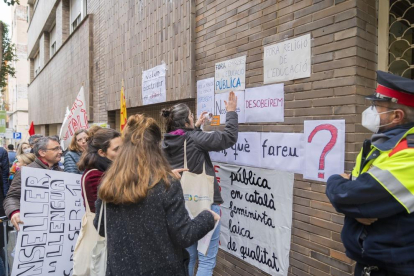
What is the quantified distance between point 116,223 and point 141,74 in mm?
4758

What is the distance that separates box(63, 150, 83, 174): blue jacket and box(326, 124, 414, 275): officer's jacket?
11.0 feet

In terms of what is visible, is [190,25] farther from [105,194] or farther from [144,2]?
[105,194]

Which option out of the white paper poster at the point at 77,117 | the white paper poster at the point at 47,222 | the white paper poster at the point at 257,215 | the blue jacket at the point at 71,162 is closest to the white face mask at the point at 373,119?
the white paper poster at the point at 257,215

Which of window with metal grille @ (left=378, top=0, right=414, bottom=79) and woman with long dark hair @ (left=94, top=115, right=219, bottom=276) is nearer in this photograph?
woman with long dark hair @ (left=94, top=115, right=219, bottom=276)

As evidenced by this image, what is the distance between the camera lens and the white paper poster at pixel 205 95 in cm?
438

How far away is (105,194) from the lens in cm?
187

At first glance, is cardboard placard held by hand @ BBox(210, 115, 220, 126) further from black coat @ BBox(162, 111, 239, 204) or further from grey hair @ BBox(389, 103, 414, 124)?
grey hair @ BBox(389, 103, 414, 124)

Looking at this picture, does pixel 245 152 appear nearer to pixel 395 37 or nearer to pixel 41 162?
pixel 395 37

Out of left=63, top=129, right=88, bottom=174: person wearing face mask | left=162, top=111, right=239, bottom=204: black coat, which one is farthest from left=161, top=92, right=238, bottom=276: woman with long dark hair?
left=63, top=129, right=88, bottom=174: person wearing face mask

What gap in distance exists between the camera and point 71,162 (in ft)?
13.8

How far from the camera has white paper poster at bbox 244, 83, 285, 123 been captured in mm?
3307

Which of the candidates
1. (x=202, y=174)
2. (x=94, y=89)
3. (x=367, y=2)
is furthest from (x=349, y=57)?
(x=94, y=89)

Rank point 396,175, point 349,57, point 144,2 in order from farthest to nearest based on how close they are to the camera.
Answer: point 144,2 → point 349,57 → point 396,175

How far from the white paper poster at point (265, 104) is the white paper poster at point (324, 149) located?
0.40 metres
